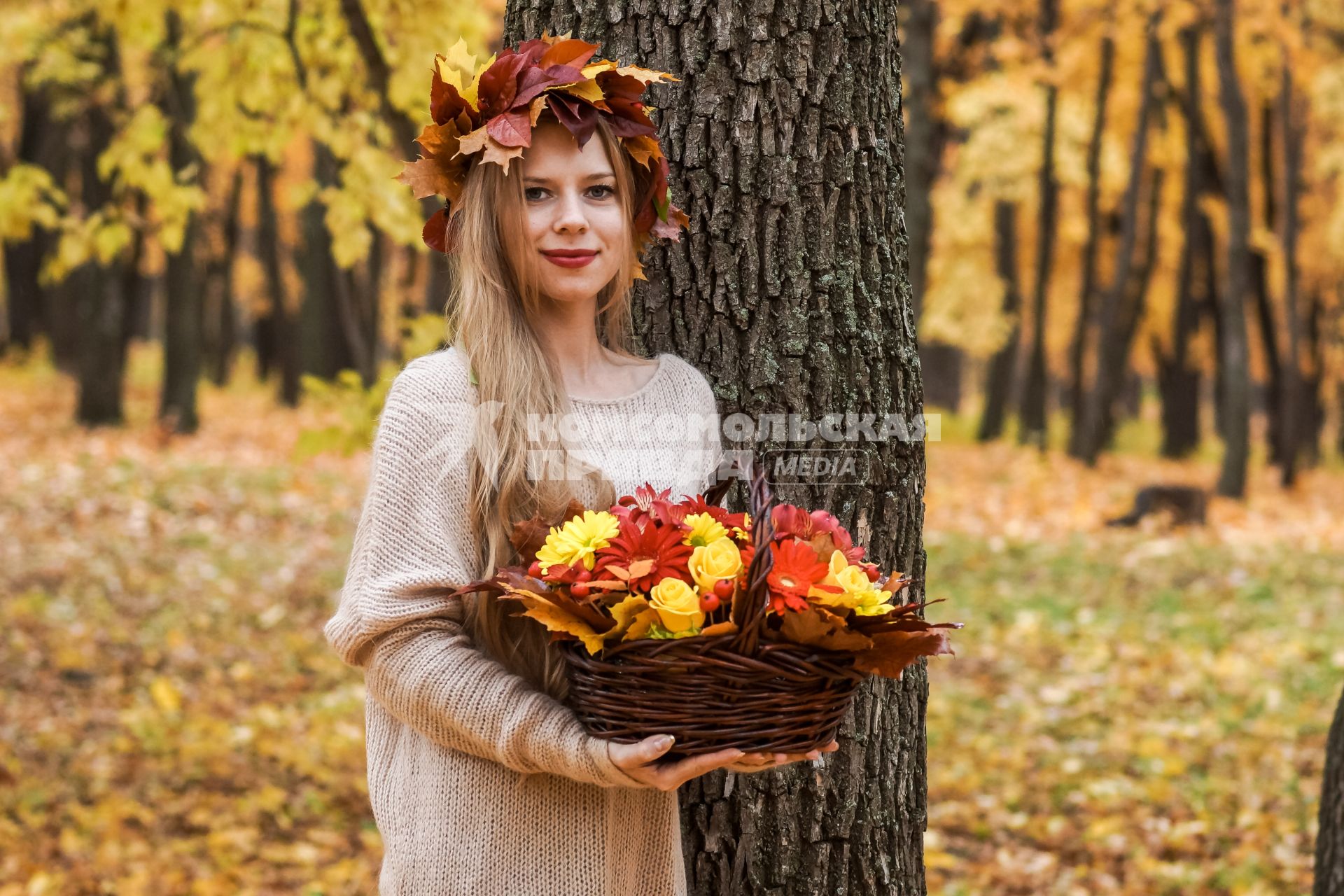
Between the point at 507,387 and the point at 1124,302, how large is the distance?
14687 millimetres

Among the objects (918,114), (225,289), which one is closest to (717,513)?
(918,114)

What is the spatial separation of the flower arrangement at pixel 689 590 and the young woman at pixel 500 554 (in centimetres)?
15

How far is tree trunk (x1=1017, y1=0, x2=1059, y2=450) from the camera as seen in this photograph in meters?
14.9

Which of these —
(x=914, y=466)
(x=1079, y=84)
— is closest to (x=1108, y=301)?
(x=1079, y=84)

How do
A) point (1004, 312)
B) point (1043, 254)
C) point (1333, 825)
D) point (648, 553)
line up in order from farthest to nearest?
point (1004, 312), point (1043, 254), point (1333, 825), point (648, 553)

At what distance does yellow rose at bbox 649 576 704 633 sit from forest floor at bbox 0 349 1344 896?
126 inches

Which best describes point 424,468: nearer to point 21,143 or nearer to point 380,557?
point 380,557

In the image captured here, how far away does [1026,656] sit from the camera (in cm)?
752

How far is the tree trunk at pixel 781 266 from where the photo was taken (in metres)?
2.63

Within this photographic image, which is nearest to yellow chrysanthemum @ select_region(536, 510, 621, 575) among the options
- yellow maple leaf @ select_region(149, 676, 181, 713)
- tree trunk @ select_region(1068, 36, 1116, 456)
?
yellow maple leaf @ select_region(149, 676, 181, 713)

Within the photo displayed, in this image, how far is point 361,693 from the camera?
6.70 metres

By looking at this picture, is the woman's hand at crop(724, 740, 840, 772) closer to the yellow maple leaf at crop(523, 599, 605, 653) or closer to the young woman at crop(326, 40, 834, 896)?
the young woman at crop(326, 40, 834, 896)

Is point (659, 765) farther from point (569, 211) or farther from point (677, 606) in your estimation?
point (569, 211)

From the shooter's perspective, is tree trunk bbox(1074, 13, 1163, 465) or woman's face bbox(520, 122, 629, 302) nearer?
woman's face bbox(520, 122, 629, 302)
